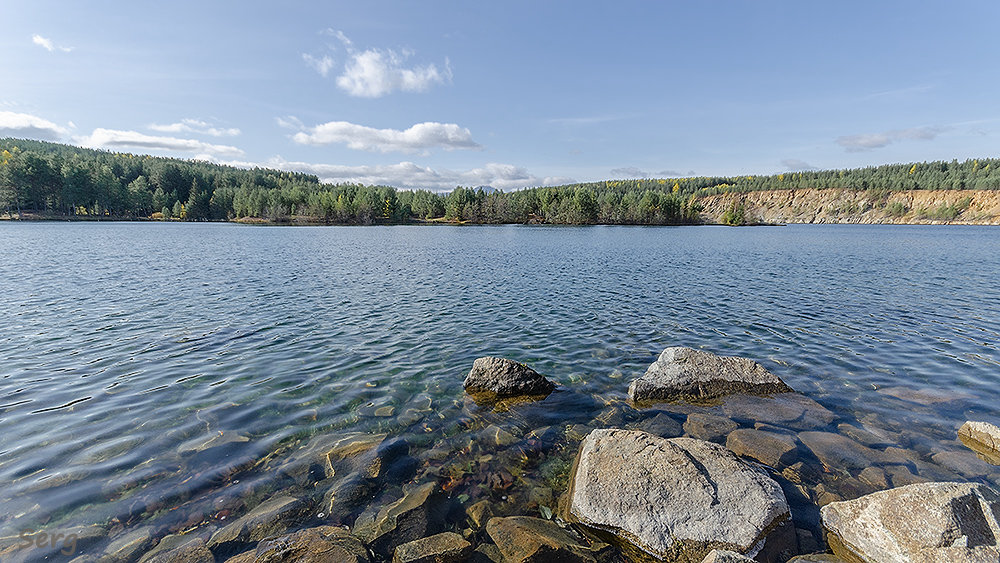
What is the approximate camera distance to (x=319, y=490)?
Answer: 898 cm

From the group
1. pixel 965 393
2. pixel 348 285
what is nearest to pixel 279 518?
pixel 965 393

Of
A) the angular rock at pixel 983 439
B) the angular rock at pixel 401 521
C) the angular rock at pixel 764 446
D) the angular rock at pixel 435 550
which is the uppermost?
the angular rock at pixel 983 439

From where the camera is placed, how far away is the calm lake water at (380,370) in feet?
30.7

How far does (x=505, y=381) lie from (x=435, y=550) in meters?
7.04

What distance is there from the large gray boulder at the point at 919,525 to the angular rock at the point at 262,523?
34.0 feet

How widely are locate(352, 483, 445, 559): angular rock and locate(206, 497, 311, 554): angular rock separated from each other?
1304 millimetres

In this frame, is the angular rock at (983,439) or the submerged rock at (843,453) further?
the angular rock at (983,439)

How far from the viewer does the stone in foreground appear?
1412cm

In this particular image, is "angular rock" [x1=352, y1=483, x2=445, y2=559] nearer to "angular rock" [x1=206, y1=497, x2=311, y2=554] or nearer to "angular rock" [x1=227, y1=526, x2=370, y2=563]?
"angular rock" [x1=227, y1=526, x2=370, y2=563]

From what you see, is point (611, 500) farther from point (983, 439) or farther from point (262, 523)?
point (983, 439)

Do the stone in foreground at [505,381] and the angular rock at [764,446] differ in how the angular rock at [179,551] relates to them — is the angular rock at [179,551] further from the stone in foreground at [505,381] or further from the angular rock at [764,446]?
the angular rock at [764,446]

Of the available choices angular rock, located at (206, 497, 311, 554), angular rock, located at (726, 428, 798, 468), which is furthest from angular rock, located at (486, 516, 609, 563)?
angular rock, located at (726, 428, 798, 468)

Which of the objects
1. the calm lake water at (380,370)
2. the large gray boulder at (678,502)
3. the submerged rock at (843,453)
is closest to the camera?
the large gray boulder at (678,502)

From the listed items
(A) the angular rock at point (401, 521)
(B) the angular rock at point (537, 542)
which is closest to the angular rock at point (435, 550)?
(A) the angular rock at point (401, 521)
